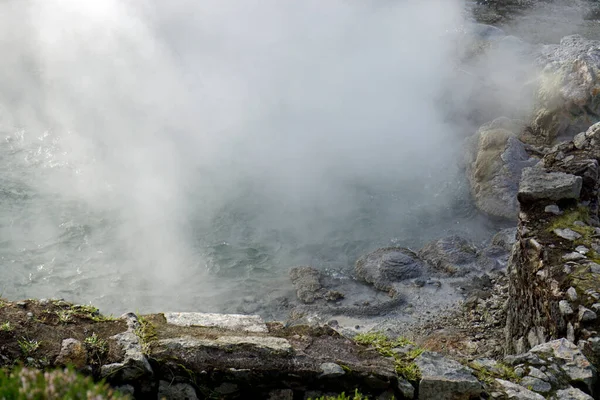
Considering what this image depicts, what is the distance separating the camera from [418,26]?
506 inches

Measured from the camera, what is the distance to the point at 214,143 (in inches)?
343

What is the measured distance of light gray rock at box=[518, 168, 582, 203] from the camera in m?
4.75

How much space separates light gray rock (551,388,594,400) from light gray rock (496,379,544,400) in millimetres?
151

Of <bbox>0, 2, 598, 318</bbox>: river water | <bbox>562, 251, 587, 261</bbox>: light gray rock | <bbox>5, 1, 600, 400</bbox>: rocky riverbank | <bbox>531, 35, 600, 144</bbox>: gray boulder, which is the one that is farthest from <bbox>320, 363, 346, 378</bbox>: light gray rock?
<bbox>531, 35, 600, 144</bbox>: gray boulder

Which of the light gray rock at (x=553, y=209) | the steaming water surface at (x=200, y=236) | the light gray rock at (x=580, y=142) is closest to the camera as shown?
the light gray rock at (x=553, y=209)

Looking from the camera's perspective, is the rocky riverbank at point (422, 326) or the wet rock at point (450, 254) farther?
the wet rock at point (450, 254)

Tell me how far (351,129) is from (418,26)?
4518 mm

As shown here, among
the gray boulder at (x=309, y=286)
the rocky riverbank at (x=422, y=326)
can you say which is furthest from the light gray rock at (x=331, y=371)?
the gray boulder at (x=309, y=286)

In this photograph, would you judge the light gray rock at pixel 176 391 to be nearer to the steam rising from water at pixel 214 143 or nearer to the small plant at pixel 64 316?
the small plant at pixel 64 316

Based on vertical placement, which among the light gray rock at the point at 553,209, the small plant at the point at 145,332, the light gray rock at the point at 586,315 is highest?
the light gray rock at the point at 553,209

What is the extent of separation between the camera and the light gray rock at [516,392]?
288cm

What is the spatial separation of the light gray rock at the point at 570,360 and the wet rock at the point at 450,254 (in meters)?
2.98

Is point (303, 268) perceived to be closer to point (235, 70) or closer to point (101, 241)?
point (101, 241)

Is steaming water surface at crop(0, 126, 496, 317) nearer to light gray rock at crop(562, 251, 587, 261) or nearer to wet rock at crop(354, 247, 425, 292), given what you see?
wet rock at crop(354, 247, 425, 292)
